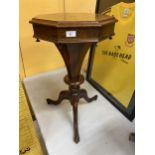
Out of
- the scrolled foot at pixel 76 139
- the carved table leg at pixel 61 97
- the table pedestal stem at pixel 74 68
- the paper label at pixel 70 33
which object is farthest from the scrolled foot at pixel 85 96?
the paper label at pixel 70 33

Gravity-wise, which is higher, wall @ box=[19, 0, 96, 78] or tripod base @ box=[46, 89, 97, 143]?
wall @ box=[19, 0, 96, 78]

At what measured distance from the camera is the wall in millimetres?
1646

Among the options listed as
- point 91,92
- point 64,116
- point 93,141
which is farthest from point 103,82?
point 93,141

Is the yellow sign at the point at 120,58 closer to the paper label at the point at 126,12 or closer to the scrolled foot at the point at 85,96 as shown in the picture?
the paper label at the point at 126,12

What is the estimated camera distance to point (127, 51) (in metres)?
1.34

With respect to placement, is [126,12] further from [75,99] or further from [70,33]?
[75,99]

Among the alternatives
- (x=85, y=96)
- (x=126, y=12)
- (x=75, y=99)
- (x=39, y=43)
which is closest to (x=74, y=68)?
(x=75, y=99)

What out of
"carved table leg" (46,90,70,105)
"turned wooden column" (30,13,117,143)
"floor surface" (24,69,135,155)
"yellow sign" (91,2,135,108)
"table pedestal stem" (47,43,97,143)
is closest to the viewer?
"turned wooden column" (30,13,117,143)

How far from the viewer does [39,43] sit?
5.96 ft

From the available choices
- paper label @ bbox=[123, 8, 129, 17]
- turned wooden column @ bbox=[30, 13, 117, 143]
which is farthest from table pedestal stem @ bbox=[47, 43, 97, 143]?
paper label @ bbox=[123, 8, 129, 17]

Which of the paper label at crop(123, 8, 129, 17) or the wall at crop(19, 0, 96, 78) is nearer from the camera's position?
the paper label at crop(123, 8, 129, 17)

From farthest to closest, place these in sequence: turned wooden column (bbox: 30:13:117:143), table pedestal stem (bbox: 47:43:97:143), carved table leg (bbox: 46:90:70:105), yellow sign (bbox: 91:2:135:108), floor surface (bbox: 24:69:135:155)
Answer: carved table leg (bbox: 46:90:70:105)
yellow sign (bbox: 91:2:135:108)
floor surface (bbox: 24:69:135:155)
table pedestal stem (bbox: 47:43:97:143)
turned wooden column (bbox: 30:13:117:143)

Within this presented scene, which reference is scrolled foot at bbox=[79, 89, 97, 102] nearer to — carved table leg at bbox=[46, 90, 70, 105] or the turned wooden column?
carved table leg at bbox=[46, 90, 70, 105]
